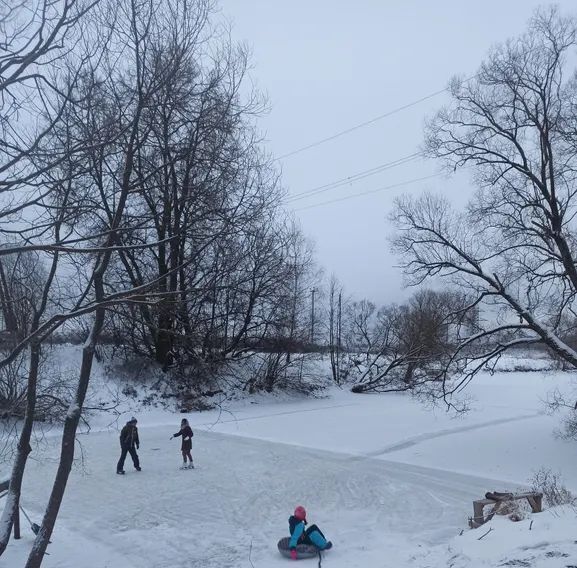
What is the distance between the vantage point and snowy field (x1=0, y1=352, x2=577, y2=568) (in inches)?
429

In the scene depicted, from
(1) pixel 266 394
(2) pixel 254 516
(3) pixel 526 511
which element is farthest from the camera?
(1) pixel 266 394

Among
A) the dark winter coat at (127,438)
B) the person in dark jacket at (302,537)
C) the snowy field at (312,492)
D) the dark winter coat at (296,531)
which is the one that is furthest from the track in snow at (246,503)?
the dark winter coat at (127,438)

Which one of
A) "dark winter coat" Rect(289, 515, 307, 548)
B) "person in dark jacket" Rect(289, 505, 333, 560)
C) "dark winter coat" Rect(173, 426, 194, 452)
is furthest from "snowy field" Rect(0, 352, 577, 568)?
"dark winter coat" Rect(173, 426, 194, 452)

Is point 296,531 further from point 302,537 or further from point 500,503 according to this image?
point 500,503

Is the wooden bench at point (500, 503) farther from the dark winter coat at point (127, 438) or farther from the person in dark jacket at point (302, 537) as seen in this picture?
the dark winter coat at point (127, 438)

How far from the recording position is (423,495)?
16172 millimetres

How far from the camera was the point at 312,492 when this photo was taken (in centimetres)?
1639

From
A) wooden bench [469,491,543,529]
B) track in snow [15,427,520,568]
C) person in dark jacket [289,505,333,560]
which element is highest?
wooden bench [469,491,543,529]

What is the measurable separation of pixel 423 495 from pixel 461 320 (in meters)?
6.44

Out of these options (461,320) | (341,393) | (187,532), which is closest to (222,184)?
(187,532)

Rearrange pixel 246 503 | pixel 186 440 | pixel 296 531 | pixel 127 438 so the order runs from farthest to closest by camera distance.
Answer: pixel 186 440 < pixel 127 438 < pixel 246 503 < pixel 296 531

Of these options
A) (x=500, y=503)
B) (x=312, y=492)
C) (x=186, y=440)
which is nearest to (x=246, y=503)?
(x=312, y=492)

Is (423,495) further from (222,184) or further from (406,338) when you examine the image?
(406,338)

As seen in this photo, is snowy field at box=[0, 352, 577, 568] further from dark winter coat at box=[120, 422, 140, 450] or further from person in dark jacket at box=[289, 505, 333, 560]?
dark winter coat at box=[120, 422, 140, 450]
